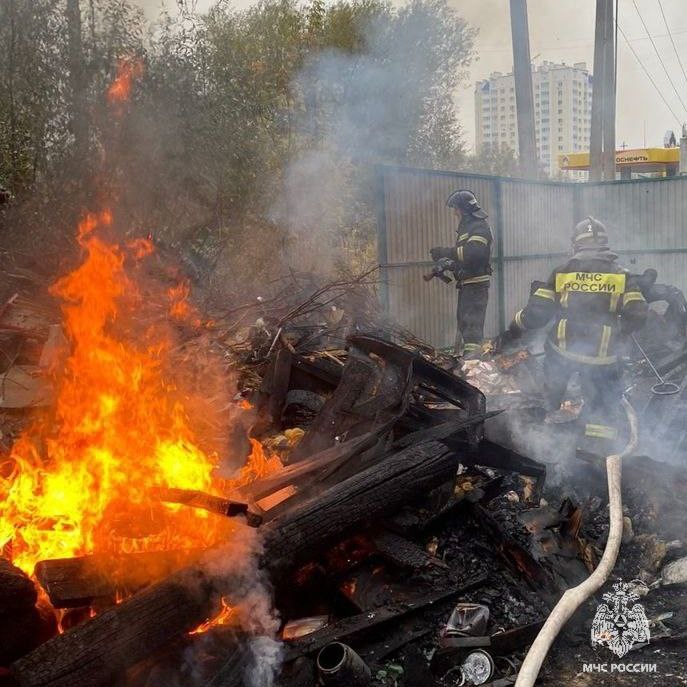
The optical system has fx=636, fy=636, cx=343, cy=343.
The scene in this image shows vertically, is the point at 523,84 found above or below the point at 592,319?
above

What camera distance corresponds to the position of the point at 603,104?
18.6m

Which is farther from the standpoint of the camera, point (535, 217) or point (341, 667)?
point (535, 217)

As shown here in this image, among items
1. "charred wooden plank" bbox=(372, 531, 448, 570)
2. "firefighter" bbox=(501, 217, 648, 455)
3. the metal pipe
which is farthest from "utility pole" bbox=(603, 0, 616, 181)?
the metal pipe

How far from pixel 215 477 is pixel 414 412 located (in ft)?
5.30

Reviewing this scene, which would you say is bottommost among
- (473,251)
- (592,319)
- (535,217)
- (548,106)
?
(592,319)

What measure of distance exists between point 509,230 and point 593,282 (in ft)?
21.7

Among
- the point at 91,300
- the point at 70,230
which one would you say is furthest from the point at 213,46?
the point at 91,300

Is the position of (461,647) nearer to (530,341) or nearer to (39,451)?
(39,451)

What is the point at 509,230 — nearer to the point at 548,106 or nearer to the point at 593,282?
the point at 593,282

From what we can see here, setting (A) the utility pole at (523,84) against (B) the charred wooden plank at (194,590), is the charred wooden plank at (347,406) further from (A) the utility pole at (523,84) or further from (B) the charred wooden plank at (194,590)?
(A) the utility pole at (523,84)

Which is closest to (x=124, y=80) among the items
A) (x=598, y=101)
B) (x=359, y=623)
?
(x=359, y=623)

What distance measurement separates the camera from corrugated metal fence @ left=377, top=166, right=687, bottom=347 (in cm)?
970

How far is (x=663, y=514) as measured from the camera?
455 centimetres

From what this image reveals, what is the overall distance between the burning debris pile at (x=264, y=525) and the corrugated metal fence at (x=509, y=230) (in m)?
4.01
